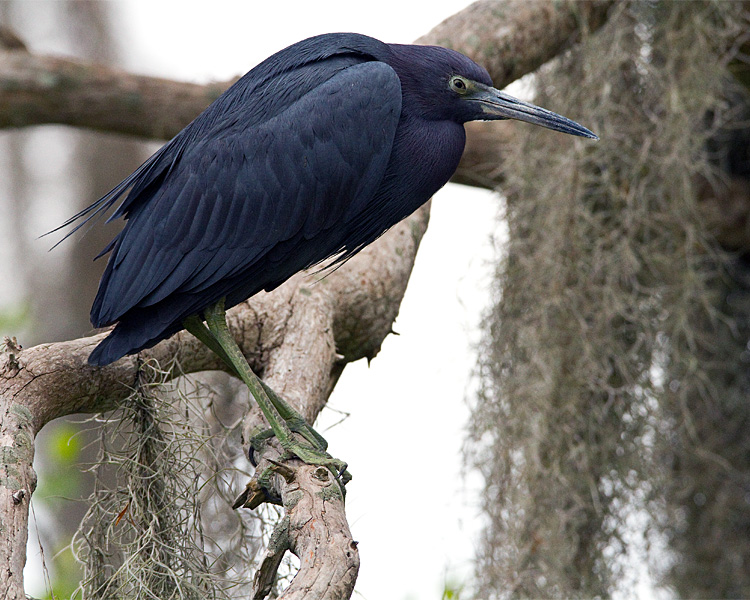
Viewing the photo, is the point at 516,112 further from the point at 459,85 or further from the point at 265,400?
the point at 265,400

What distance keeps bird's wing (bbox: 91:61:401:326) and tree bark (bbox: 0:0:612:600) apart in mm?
243

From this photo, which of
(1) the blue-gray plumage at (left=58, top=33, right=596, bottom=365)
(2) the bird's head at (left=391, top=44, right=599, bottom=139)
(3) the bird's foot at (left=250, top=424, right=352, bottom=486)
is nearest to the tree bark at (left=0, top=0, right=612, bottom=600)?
(3) the bird's foot at (left=250, top=424, right=352, bottom=486)

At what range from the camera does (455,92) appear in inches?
78.2

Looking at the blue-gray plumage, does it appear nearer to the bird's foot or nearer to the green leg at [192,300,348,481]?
the green leg at [192,300,348,481]

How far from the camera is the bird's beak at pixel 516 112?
1.99 m

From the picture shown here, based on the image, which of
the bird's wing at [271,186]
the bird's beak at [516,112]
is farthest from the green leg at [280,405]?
the bird's beak at [516,112]

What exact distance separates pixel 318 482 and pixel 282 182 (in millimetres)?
659

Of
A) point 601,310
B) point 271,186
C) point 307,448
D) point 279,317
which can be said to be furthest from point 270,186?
point 601,310

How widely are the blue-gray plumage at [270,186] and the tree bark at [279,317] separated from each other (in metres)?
0.20

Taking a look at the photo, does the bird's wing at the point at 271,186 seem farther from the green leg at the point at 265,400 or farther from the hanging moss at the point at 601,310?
the hanging moss at the point at 601,310

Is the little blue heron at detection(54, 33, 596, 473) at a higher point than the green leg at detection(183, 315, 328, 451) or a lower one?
higher

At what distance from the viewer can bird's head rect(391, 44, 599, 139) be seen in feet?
6.47

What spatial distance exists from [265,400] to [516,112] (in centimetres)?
89

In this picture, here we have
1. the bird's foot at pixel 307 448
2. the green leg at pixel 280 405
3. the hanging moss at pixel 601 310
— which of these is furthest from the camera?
the hanging moss at pixel 601 310
